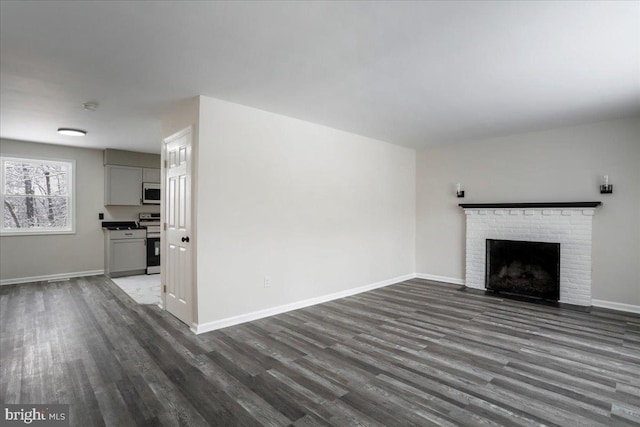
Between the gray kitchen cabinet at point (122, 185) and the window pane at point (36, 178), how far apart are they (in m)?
0.68

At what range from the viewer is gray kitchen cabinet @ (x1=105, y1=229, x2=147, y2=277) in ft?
20.3

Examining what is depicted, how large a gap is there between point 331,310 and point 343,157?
7.32ft

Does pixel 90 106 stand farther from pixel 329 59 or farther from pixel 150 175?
pixel 150 175

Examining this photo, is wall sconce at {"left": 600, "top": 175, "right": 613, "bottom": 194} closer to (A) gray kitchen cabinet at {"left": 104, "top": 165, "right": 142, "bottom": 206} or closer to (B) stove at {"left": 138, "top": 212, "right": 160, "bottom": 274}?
(B) stove at {"left": 138, "top": 212, "right": 160, "bottom": 274}

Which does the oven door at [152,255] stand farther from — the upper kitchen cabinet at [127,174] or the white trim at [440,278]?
the white trim at [440,278]

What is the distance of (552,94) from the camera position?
3.36m

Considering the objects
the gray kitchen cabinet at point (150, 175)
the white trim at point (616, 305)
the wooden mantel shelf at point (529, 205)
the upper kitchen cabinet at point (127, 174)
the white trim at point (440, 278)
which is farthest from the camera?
the gray kitchen cabinet at point (150, 175)

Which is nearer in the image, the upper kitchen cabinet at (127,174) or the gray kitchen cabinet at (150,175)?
the upper kitchen cabinet at (127,174)

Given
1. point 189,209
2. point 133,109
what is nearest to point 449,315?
point 189,209

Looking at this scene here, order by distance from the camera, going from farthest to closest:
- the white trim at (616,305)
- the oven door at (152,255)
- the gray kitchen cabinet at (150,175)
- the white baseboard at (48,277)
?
the gray kitchen cabinet at (150,175), the oven door at (152,255), the white baseboard at (48,277), the white trim at (616,305)

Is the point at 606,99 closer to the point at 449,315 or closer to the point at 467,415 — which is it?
the point at 449,315

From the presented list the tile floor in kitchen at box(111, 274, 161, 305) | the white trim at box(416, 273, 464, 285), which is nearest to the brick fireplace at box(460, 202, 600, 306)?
the white trim at box(416, 273, 464, 285)

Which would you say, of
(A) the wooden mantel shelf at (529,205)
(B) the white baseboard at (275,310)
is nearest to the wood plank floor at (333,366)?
(B) the white baseboard at (275,310)

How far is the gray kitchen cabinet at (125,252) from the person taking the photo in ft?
20.3
